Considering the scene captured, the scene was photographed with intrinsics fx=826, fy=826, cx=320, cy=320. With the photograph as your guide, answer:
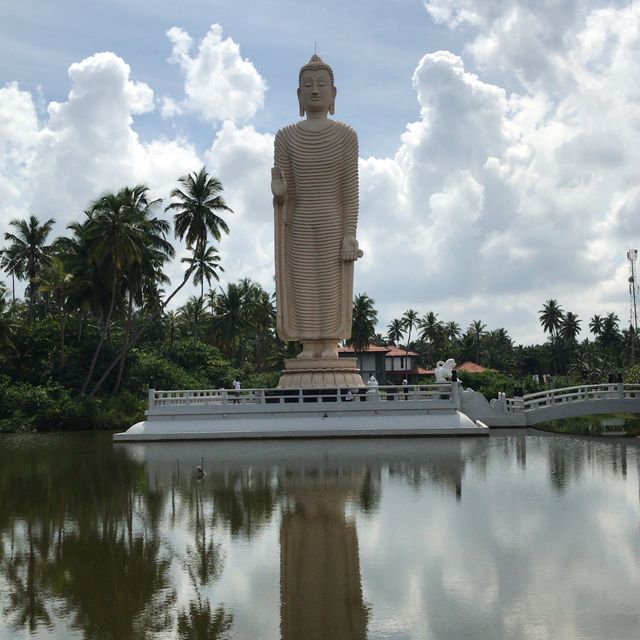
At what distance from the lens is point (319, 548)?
1256 cm

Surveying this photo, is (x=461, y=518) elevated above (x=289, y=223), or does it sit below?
below

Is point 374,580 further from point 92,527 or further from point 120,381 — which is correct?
point 120,381

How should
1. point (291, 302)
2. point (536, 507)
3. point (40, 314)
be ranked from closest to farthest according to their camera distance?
point (536, 507)
point (291, 302)
point (40, 314)

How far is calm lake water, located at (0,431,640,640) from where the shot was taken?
9117 mm

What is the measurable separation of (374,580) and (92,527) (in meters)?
6.13

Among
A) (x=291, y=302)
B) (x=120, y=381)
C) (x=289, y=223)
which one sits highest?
(x=289, y=223)

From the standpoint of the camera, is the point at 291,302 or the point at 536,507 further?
the point at 291,302

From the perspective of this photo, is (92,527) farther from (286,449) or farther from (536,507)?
(286,449)

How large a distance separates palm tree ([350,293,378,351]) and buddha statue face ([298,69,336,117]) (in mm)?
36871

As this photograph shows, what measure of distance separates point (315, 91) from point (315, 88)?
14cm

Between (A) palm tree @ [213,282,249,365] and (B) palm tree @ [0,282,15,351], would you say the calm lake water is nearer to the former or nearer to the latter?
(B) palm tree @ [0,282,15,351]

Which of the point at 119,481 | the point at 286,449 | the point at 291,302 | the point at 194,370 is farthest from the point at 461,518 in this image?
the point at 194,370

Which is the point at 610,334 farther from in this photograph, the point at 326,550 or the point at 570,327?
the point at 326,550

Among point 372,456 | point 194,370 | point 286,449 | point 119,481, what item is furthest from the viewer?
point 194,370
